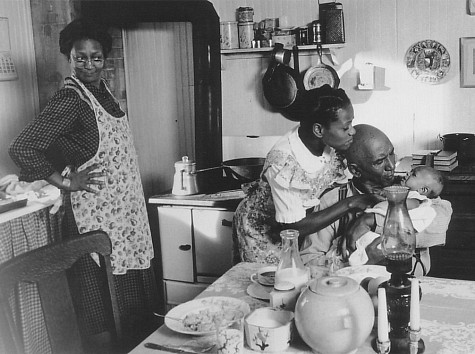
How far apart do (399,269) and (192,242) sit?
2.03 metres

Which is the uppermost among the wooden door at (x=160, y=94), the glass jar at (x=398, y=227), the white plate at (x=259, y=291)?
the wooden door at (x=160, y=94)

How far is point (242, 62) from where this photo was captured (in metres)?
3.88

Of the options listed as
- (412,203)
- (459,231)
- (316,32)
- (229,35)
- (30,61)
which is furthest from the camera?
(229,35)

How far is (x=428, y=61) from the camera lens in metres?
3.50

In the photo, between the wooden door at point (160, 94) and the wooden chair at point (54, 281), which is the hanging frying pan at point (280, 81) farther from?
the wooden chair at point (54, 281)

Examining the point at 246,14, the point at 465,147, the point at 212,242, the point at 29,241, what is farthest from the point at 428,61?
the point at 29,241

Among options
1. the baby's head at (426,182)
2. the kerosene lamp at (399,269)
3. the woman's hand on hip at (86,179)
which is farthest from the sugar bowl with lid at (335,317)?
the woman's hand on hip at (86,179)

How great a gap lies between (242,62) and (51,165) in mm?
1636

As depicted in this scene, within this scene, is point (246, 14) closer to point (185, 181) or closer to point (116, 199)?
point (185, 181)

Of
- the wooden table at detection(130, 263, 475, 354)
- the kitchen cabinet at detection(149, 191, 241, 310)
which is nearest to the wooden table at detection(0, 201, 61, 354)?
the kitchen cabinet at detection(149, 191, 241, 310)

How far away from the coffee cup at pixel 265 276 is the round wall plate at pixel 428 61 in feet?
7.02

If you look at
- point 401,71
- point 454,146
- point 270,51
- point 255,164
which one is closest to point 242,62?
point 270,51

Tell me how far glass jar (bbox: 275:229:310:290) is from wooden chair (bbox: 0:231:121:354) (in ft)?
1.69

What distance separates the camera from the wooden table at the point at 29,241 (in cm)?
244
